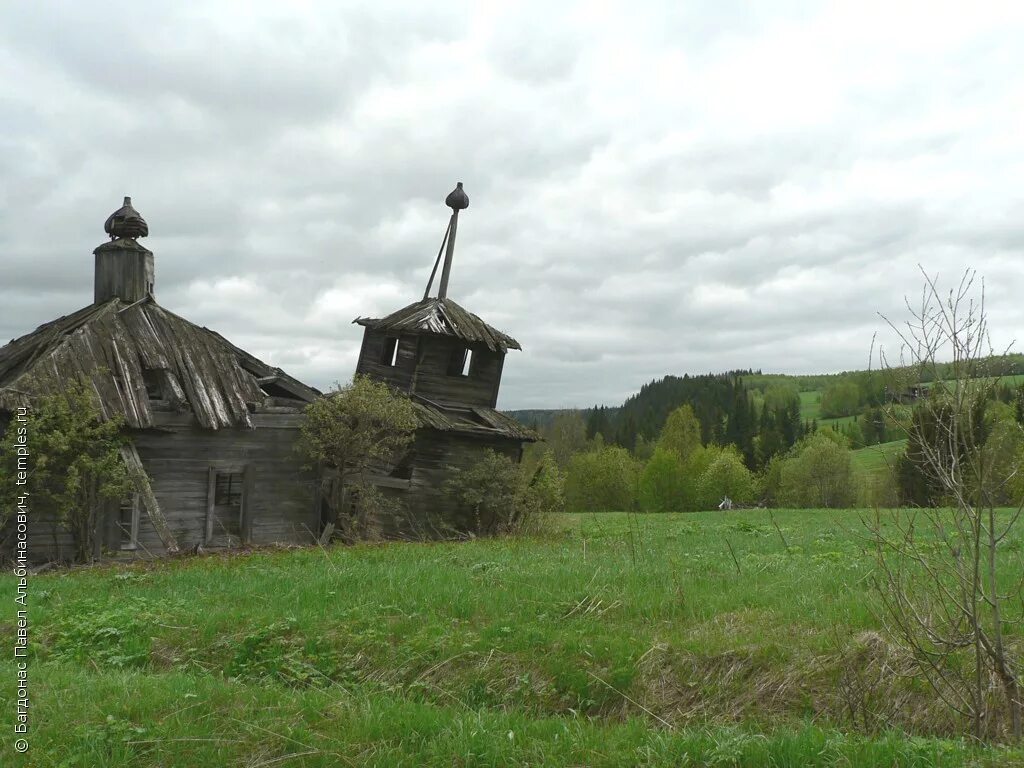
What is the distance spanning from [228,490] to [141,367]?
3.81 meters

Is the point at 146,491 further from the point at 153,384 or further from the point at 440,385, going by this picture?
the point at 440,385

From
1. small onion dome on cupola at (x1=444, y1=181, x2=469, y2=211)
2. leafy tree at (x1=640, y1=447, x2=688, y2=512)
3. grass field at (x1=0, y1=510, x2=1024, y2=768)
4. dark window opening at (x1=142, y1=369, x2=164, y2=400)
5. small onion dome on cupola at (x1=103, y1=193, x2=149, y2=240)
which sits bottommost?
leafy tree at (x1=640, y1=447, x2=688, y2=512)

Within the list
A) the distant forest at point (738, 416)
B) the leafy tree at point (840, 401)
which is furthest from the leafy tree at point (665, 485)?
the leafy tree at point (840, 401)

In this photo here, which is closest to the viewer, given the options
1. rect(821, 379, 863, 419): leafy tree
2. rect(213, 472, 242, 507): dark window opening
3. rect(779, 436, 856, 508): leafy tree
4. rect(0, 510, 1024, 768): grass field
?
rect(0, 510, 1024, 768): grass field

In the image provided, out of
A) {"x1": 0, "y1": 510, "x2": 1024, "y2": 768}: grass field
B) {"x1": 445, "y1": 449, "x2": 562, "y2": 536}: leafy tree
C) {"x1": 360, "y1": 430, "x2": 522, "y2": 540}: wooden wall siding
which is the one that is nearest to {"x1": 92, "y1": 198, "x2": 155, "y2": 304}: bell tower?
{"x1": 360, "y1": 430, "x2": 522, "y2": 540}: wooden wall siding

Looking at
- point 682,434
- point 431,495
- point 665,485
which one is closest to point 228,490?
point 431,495

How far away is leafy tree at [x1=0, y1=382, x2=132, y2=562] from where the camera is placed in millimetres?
16516

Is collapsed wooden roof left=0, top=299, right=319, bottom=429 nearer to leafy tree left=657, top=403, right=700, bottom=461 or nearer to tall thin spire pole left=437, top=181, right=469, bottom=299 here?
tall thin spire pole left=437, top=181, right=469, bottom=299

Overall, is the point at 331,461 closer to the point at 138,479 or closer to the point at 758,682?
the point at 138,479

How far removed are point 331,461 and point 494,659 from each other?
14299 millimetres

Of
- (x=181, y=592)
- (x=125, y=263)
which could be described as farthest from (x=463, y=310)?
(x=181, y=592)

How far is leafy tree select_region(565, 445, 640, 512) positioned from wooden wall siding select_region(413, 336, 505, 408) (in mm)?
42344

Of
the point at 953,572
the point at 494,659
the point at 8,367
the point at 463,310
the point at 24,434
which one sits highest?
the point at 463,310

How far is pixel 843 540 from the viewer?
15.9 metres
